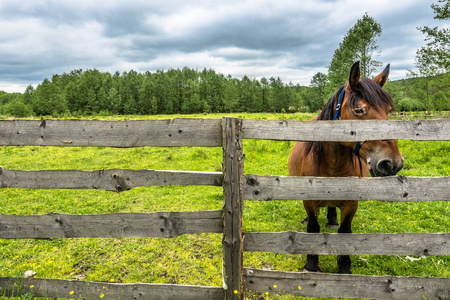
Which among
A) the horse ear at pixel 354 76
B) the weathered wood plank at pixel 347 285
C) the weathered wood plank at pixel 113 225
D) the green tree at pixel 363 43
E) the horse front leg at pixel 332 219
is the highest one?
the green tree at pixel 363 43

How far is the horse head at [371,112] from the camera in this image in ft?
9.00

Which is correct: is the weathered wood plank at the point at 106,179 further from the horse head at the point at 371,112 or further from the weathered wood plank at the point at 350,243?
the horse head at the point at 371,112

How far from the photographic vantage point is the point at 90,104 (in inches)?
3071

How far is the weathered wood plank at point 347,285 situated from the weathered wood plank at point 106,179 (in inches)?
56.1

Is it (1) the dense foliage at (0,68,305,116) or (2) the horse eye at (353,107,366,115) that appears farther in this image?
(1) the dense foliage at (0,68,305,116)

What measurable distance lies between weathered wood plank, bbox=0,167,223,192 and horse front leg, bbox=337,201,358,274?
2360mm

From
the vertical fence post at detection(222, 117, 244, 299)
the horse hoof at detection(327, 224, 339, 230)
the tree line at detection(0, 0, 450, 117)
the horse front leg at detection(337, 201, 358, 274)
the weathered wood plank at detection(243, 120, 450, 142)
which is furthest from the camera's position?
the tree line at detection(0, 0, 450, 117)

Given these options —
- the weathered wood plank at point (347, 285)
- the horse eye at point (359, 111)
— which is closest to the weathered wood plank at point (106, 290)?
the weathered wood plank at point (347, 285)

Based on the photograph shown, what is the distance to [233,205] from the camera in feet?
8.77

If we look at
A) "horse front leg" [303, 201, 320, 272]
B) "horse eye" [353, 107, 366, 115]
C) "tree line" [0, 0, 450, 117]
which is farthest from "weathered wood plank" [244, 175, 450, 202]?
"tree line" [0, 0, 450, 117]

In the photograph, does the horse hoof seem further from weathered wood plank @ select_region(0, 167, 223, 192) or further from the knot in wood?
weathered wood plank @ select_region(0, 167, 223, 192)

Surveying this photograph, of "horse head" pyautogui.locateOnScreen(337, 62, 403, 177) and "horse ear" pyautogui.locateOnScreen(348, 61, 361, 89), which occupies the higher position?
"horse ear" pyautogui.locateOnScreen(348, 61, 361, 89)

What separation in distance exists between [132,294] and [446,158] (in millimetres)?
12682

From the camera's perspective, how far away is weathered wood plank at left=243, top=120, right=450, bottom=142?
8.85 ft
